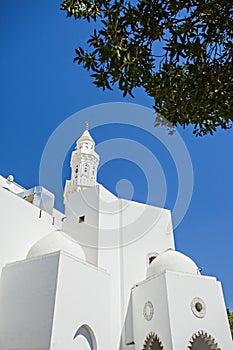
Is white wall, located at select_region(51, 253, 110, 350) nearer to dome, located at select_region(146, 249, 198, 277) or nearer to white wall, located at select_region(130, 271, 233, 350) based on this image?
white wall, located at select_region(130, 271, 233, 350)

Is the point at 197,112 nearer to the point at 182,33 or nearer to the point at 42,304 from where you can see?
the point at 182,33

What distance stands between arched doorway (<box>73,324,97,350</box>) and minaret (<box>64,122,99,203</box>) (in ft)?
45.0

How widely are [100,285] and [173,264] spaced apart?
342 centimetres

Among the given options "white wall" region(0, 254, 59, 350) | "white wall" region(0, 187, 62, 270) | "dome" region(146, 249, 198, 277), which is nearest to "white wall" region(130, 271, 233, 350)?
"dome" region(146, 249, 198, 277)

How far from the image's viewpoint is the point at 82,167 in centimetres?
2581

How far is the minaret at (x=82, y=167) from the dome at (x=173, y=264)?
37.2 ft

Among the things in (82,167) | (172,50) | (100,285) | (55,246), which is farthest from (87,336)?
(82,167)

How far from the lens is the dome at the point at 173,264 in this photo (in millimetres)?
13866

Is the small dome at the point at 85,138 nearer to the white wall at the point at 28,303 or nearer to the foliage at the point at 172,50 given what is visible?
the white wall at the point at 28,303

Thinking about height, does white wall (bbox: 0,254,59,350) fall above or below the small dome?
below

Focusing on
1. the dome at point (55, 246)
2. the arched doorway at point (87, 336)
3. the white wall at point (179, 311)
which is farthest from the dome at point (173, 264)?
the arched doorway at point (87, 336)

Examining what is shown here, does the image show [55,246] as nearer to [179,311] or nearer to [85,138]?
[179,311]

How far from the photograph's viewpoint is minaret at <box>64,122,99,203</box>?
2495 cm

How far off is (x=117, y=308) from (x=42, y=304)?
4.53 metres
